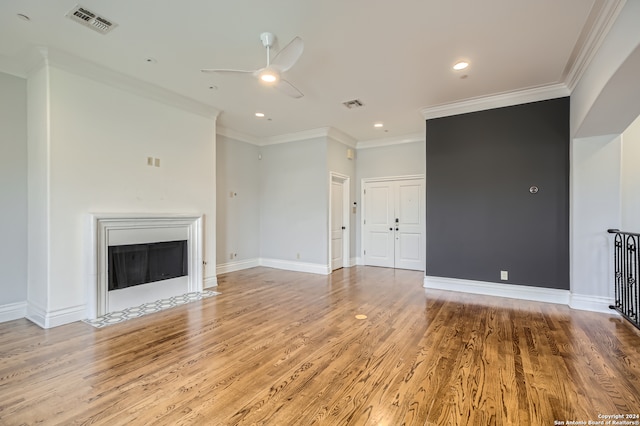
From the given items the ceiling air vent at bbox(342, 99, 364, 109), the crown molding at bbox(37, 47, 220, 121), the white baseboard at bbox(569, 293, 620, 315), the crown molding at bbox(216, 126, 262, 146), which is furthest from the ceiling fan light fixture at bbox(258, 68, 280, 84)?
the white baseboard at bbox(569, 293, 620, 315)

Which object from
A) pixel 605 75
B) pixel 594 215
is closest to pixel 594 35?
pixel 605 75

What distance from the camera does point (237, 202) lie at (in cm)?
648

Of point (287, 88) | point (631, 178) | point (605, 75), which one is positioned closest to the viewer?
point (605, 75)

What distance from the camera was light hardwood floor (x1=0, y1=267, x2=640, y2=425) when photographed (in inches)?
74.8

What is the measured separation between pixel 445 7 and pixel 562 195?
125 inches

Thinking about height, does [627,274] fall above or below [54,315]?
above

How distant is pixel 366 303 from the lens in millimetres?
4199

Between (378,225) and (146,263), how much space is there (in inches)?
191

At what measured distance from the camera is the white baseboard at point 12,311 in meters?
3.47

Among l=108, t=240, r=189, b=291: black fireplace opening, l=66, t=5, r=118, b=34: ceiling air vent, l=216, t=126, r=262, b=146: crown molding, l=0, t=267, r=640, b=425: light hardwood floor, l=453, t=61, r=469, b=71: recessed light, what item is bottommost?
l=0, t=267, r=640, b=425: light hardwood floor

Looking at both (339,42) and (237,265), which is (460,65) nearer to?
(339,42)

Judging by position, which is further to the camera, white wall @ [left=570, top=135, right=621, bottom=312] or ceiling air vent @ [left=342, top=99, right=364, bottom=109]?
ceiling air vent @ [left=342, top=99, right=364, bottom=109]

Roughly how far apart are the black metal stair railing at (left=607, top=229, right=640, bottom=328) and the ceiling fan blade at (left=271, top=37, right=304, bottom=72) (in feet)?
13.2

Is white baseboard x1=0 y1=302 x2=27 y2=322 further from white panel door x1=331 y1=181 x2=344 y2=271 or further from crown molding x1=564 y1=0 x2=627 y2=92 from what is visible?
crown molding x1=564 y1=0 x2=627 y2=92
